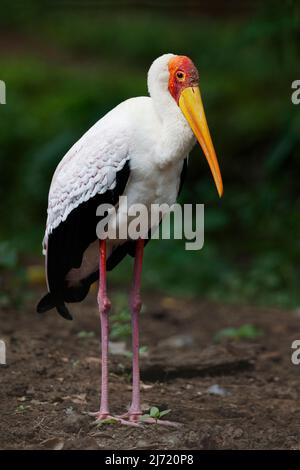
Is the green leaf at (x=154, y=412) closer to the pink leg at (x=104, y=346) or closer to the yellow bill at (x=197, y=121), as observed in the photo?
the pink leg at (x=104, y=346)

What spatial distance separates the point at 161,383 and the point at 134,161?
148 cm

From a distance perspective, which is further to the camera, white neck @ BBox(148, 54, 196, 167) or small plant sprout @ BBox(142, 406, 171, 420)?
small plant sprout @ BBox(142, 406, 171, 420)

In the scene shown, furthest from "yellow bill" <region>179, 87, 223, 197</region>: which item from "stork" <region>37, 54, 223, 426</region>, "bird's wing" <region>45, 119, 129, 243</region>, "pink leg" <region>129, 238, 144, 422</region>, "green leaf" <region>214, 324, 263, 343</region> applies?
"green leaf" <region>214, 324, 263, 343</region>

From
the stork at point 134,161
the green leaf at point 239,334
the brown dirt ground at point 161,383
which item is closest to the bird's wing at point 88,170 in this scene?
the stork at point 134,161

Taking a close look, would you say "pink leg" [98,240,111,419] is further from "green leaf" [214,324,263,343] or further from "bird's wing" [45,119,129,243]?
"green leaf" [214,324,263,343]

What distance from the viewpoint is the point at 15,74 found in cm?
1423

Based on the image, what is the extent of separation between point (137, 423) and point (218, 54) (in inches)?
231

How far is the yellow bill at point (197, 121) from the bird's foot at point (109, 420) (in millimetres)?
1114

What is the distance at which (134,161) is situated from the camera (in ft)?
15.3

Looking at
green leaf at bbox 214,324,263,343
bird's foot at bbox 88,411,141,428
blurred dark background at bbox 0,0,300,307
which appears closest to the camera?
bird's foot at bbox 88,411,141,428

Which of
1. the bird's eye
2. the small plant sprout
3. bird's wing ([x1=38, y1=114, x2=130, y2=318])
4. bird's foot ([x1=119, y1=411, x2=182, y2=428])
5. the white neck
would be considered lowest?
bird's foot ([x1=119, y1=411, x2=182, y2=428])

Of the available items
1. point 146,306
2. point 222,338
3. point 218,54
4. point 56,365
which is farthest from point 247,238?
point 56,365

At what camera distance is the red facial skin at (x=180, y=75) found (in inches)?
186

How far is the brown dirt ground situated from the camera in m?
4.46
